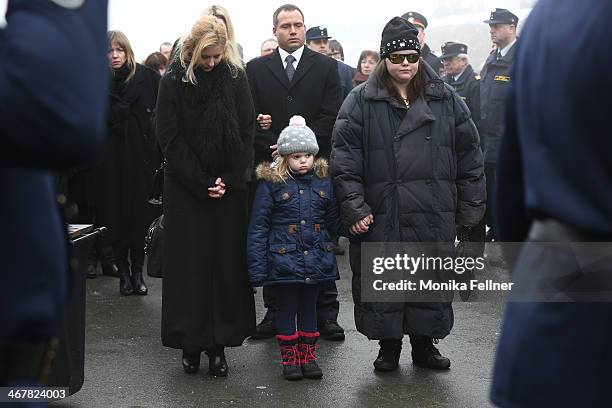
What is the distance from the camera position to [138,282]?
29.6 feet

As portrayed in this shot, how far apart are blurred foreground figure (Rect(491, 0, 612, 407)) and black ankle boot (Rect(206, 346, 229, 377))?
13.6ft

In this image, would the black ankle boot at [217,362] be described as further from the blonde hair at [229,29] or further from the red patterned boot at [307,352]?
the blonde hair at [229,29]

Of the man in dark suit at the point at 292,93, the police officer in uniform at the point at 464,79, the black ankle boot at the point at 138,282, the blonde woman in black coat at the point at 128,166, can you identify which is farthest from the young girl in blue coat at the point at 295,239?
the police officer in uniform at the point at 464,79

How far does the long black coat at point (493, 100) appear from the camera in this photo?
10.4 meters

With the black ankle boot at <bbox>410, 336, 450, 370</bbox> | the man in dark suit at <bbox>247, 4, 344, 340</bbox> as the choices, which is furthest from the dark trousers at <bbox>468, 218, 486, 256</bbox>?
the black ankle boot at <bbox>410, 336, 450, 370</bbox>

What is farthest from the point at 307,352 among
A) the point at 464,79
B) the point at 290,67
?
the point at 464,79

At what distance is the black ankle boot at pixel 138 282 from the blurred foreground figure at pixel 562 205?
6794mm

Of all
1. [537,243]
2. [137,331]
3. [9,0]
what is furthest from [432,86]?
[9,0]

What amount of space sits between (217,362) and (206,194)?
96 centimetres

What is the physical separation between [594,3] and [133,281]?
23.7 ft

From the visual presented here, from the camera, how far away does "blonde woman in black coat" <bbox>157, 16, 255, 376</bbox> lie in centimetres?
623

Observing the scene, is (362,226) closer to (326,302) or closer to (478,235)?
(326,302)

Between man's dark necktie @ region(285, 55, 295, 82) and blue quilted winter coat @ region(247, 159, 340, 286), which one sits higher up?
man's dark necktie @ region(285, 55, 295, 82)

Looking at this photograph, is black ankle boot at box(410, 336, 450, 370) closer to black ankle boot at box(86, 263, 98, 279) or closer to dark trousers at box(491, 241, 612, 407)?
black ankle boot at box(86, 263, 98, 279)
